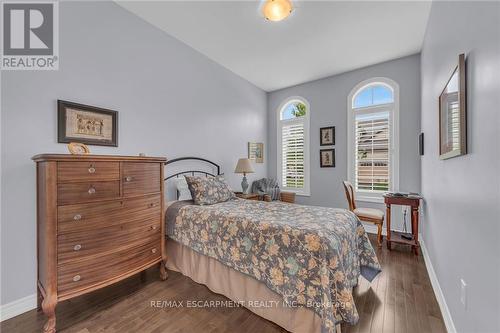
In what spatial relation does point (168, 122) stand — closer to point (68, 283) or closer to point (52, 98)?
point (52, 98)

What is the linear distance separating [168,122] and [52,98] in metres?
1.18

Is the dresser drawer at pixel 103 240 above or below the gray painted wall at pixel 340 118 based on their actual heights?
below

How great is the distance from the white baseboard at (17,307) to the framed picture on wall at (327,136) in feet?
14.4

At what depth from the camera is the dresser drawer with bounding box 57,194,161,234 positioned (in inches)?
60.6

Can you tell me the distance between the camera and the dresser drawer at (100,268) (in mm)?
1539

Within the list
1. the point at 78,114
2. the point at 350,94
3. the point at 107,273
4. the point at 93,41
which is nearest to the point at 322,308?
the point at 107,273

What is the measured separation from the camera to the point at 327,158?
420 cm

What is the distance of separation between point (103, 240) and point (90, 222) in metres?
0.19

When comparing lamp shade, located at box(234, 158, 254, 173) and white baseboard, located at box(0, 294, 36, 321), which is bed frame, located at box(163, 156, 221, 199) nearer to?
lamp shade, located at box(234, 158, 254, 173)

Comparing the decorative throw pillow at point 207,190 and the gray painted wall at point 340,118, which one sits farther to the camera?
the gray painted wall at point 340,118

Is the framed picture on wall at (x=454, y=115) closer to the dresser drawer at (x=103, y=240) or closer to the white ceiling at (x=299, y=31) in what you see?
the white ceiling at (x=299, y=31)

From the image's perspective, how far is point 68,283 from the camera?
155 centimetres

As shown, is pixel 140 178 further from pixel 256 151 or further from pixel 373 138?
pixel 373 138

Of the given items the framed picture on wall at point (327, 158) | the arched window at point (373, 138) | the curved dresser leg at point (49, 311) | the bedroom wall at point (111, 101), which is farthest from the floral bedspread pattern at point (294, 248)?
the framed picture on wall at point (327, 158)
